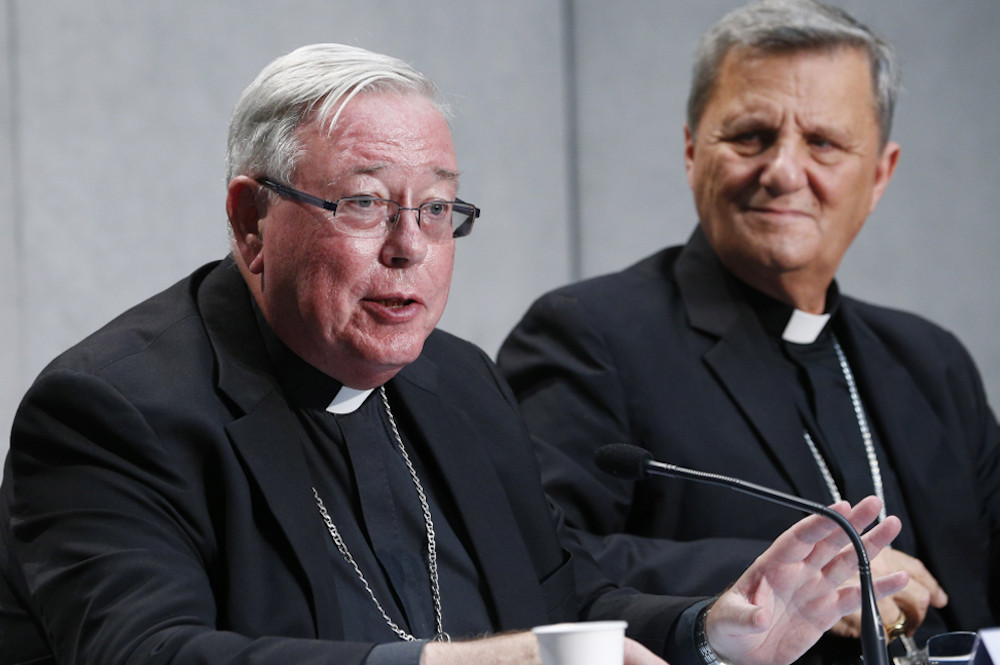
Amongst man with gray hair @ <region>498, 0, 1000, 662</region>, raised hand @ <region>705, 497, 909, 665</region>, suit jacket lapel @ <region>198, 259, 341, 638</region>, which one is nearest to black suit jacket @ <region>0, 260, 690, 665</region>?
suit jacket lapel @ <region>198, 259, 341, 638</region>

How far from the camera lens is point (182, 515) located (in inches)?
68.1

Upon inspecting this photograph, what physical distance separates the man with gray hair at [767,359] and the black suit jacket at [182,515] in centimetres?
64

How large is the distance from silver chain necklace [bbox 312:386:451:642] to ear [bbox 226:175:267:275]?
31cm

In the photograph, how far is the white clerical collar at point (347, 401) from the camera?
6.61 feet

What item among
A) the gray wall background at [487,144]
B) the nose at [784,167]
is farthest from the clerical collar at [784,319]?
the gray wall background at [487,144]

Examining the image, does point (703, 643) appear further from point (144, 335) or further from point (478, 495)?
point (144, 335)

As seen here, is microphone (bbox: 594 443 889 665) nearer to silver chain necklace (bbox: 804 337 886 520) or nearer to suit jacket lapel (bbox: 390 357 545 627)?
suit jacket lapel (bbox: 390 357 545 627)

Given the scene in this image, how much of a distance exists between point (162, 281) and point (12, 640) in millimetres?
1398

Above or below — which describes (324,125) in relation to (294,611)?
above

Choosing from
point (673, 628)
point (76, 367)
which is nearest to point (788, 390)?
point (673, 628)

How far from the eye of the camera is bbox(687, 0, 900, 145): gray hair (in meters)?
2.88

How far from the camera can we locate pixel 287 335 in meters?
1.97

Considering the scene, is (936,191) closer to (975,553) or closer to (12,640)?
(975,553)

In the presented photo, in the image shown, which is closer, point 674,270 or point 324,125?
point 324,125
